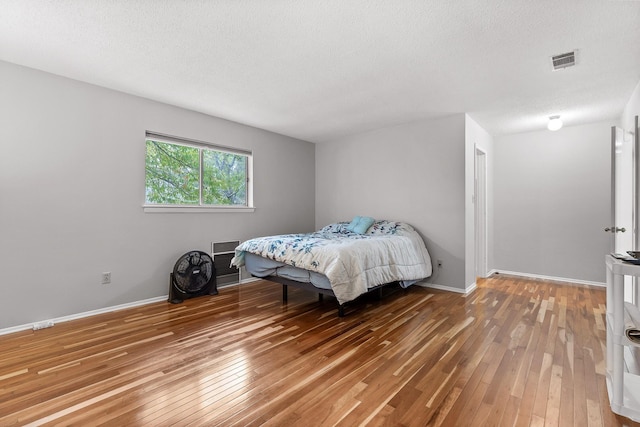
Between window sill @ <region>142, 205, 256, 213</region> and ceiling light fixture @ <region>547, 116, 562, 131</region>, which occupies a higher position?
ceiling light fixture @ <region>547, 116, 562, 131</region>

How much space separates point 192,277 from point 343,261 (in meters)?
1.92

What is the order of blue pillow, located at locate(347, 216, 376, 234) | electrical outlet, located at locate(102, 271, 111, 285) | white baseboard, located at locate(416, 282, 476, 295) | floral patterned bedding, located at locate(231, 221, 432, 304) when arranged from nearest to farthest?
floral patterned bedding, located at locate(231, 221, 432, 304)
electrical outlet, located at locate(102, 271, 111, 285)
white baseboard, located at locate(416, 282, 476, 295)
blue pillow, located at locate(347, 216, 376, 234)

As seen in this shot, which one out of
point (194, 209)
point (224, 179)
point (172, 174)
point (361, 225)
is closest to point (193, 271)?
point (194, 209)

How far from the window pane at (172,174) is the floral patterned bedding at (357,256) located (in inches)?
41.2

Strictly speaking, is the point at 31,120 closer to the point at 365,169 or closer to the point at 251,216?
the point at 251,216

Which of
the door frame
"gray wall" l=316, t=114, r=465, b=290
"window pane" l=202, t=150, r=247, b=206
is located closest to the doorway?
the door frame

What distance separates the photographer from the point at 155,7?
189 centimetres

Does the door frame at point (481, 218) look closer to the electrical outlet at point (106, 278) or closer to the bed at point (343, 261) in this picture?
the bed at point (343, 261)

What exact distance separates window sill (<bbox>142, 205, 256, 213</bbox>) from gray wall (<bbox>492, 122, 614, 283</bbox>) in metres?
4.12

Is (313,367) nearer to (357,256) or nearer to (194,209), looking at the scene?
(357,256)

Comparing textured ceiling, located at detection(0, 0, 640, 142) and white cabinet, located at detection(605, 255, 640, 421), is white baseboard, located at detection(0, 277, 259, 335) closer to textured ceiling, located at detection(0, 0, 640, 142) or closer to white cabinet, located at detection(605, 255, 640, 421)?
textured ceiling, located at detection(0, 0, 640, 142)

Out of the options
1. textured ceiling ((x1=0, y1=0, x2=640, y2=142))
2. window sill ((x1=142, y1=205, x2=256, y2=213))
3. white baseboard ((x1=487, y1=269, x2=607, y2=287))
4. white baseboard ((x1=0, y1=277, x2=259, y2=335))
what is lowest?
white baseboard ((x1=0, y1=277, x2=259, y2=335))

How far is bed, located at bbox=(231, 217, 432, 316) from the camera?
113 inches

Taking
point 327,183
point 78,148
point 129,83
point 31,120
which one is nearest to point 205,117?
point 129,83
